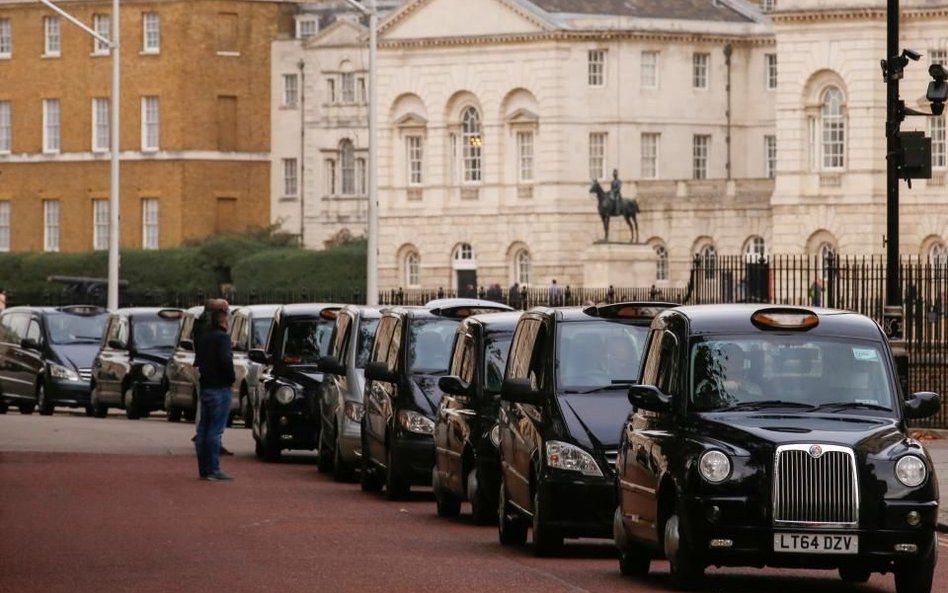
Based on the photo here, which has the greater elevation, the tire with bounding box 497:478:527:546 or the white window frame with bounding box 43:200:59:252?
the white window frame with bounding box 43:200:59:252

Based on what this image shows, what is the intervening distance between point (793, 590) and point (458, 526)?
5924mm

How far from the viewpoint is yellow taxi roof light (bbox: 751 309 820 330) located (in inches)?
722

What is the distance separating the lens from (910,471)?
1719cm

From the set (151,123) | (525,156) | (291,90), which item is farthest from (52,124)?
(525,156)

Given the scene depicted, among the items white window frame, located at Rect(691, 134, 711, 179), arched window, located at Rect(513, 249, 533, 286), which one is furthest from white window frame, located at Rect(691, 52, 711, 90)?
arched window, located at Rect(513, 249, 533, 286)

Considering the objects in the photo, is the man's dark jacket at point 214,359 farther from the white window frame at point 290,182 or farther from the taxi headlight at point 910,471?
the white window frame at point 290,182

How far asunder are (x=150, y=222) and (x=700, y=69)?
1033 inches

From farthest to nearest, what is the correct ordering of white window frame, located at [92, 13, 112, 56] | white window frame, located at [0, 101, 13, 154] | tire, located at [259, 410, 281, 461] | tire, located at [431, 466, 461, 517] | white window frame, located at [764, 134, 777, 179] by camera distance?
1. white window frame, located at [0, 101, 13, 154]
2. white window frame, located at [92, 13, 112, 56]
3. white window frame, located at [764, 134, 777, 179]
4. tire, located at [259, 410, 281, 461]
5. tire, located at [431, 466, 461, 517]

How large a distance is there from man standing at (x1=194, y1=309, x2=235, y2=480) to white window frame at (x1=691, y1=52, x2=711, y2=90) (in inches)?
3368

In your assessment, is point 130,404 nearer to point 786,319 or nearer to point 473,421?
point 473,421

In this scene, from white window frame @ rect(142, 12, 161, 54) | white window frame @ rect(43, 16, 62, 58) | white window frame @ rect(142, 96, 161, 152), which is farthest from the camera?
white window frame @ rect(43, 16, 62, 58)

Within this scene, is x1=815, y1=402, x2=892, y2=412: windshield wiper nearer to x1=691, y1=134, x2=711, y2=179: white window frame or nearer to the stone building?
x1=691, y1=134, x2=711, y2=179: white window frame

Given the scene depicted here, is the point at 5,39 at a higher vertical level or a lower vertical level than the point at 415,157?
higher

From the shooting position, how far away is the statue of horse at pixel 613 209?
102562mm
